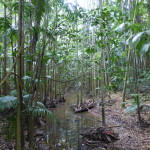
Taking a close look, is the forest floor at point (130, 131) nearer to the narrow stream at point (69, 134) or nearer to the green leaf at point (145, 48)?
the narrow stream at point (69, 134)

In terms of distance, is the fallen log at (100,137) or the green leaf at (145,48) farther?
the fallen log at (100,137)

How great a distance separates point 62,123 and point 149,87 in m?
6.76

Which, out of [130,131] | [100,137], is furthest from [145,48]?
[130,131]

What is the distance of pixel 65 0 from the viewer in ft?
15.5

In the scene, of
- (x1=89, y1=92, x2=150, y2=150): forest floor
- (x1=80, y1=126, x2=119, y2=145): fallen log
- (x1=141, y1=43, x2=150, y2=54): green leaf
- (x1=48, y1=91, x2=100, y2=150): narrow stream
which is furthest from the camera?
(x1=80, y1=126, x2=119, y2=145): fallen log

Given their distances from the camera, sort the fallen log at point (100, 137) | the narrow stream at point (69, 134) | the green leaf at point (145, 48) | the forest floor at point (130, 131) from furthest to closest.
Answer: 1. the fallen log at point (100, 137)
2. the narrow stream at point (69, 134)
3. the forest floor at point (130, 131)
4. the green leaf at point (145, 48)

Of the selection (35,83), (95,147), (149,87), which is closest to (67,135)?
(95,147)

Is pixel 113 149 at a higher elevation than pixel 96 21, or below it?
below

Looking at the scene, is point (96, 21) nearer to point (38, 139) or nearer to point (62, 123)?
point (38, 139)

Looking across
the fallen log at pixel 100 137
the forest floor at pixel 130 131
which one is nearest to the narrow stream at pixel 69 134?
the fallen log at pixel 100 137

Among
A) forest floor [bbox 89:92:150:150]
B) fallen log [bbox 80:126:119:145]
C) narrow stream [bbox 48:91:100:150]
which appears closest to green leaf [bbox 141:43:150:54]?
forest floor [bbox 89:92:150:150]

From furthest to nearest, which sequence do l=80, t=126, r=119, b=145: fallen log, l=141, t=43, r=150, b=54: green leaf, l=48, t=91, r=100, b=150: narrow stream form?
l=80, t=126, r=119, b=145: fallen log < l=48, t=91, r=100, b=150: narrow stream < l=141, t=43, r=150, b=54: green leaf

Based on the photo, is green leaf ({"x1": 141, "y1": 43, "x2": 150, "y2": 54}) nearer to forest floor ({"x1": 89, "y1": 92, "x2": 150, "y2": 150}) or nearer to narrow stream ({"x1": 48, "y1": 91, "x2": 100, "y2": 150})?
forest floor ({"x1": 89, "y1": 92, "x2": 150, "y2": 150})

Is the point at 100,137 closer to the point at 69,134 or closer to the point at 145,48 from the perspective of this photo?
the point at 69,134
